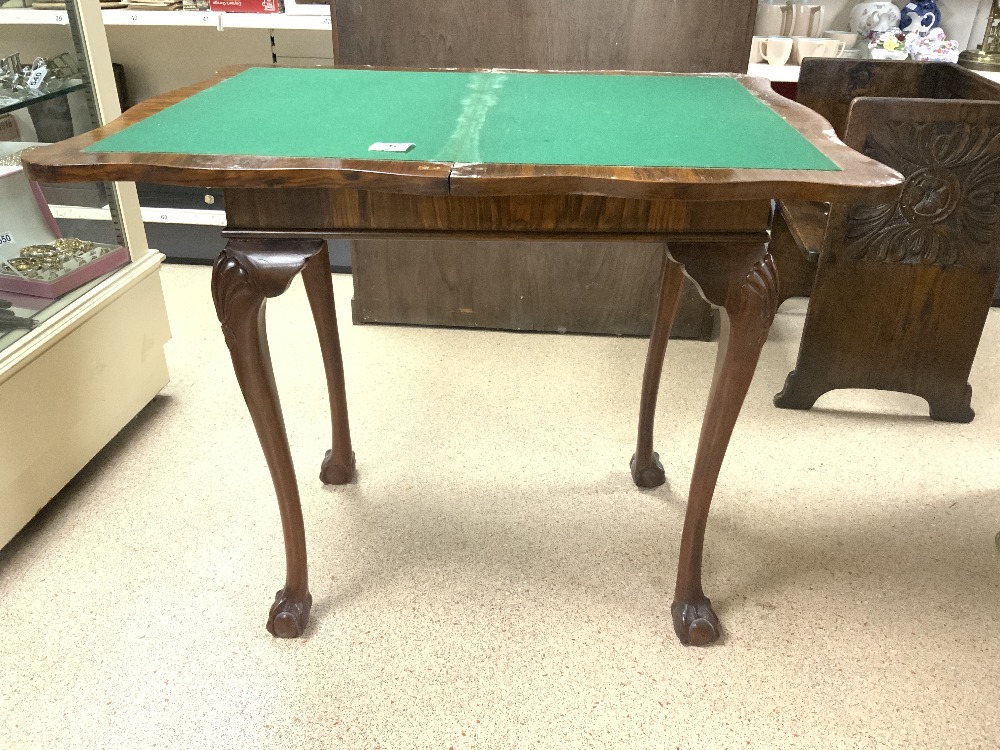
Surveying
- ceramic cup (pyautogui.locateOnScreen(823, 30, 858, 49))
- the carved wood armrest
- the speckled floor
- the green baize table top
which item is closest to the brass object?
ceramic cup (pyautogui.locateOnScreen(823, 30, 858, 49))

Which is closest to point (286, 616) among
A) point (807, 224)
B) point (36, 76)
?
point (36, 76)

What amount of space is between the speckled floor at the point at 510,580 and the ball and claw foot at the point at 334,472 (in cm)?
3

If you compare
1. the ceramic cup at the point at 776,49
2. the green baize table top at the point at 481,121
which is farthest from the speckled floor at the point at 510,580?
the ceramic cup at the point at 776,49

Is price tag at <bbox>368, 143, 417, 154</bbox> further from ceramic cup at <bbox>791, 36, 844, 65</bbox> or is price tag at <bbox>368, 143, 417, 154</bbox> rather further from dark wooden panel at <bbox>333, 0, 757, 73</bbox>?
ceramic cup at <bbox>791, 36, 844, 65</bbox>

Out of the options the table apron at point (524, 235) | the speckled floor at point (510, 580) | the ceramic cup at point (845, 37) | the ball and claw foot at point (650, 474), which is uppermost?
the ceramic cup at point (845, 37)

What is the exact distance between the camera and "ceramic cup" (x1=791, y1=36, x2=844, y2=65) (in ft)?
7.77

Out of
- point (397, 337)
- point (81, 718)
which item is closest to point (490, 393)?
point (397, 337)

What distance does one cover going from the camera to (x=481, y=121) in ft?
3.65

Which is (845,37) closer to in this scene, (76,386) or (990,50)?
(990,50)

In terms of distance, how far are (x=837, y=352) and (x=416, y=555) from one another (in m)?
1.12

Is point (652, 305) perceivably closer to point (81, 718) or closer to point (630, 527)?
point (630, 527)

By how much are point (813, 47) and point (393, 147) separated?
1.92m

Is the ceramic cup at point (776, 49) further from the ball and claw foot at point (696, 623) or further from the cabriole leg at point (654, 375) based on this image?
the ball and claw foot at point (696, 623)

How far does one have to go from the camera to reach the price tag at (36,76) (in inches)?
61.5
